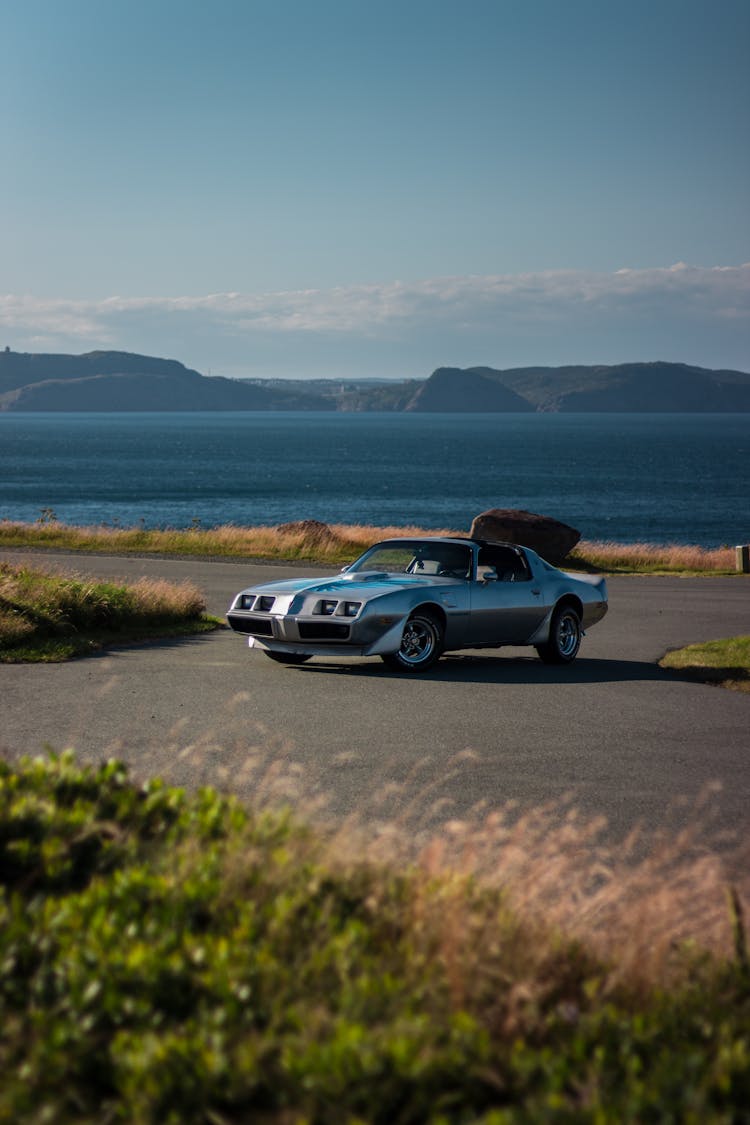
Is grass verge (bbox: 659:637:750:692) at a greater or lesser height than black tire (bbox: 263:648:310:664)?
lesser

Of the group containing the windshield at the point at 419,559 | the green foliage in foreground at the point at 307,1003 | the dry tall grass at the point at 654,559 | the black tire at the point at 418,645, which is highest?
the windshield at the point at 419,559

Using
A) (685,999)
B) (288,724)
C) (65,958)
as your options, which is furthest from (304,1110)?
(288,724)

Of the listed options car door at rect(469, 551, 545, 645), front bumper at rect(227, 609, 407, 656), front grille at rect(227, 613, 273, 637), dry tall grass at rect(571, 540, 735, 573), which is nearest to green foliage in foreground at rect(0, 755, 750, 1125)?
front bumper at rect(227, 609, 407, 656)

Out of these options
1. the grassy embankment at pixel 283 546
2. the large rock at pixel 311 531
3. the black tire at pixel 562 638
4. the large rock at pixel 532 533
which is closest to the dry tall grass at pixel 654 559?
the grassy embankment at pixel 283 546

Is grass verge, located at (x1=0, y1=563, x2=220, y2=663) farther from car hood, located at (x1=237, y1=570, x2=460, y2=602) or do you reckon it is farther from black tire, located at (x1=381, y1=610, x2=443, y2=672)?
black tire, located at (x1=381, y1=610, x2=443, y2=672)

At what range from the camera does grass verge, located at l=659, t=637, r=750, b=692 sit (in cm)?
1461

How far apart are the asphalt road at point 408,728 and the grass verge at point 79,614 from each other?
2.64ft

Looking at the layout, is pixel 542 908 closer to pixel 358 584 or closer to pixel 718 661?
pixel 358 584

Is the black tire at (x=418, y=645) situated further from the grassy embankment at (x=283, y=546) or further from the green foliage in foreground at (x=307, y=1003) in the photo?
the grassy embankment at (x=283, y=546)

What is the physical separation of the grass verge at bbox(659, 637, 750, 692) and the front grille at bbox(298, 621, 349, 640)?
4341mm

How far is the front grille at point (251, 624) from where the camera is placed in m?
14.0

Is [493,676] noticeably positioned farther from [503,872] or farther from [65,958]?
[65,958]

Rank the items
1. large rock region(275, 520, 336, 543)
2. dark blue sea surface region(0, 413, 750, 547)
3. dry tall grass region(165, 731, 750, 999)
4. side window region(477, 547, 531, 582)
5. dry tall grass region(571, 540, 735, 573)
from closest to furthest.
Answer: dry tall grass region(165, 731, 750, 999) < side window region(477, 547, 531, 582) < dry tall grass region(571, 540, 735, 573) < large rock region(275, 520, 336, 543) < dark blue sea surface region(0, 413, 750, 547)

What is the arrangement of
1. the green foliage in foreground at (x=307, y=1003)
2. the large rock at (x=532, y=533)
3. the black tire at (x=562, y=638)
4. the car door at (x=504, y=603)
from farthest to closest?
the large rock at (x=532, y=533), the black tire at (x=562, y=638), the car door at (x=504, y=603), the green foliage in foreground at (x=307, y=1003)
